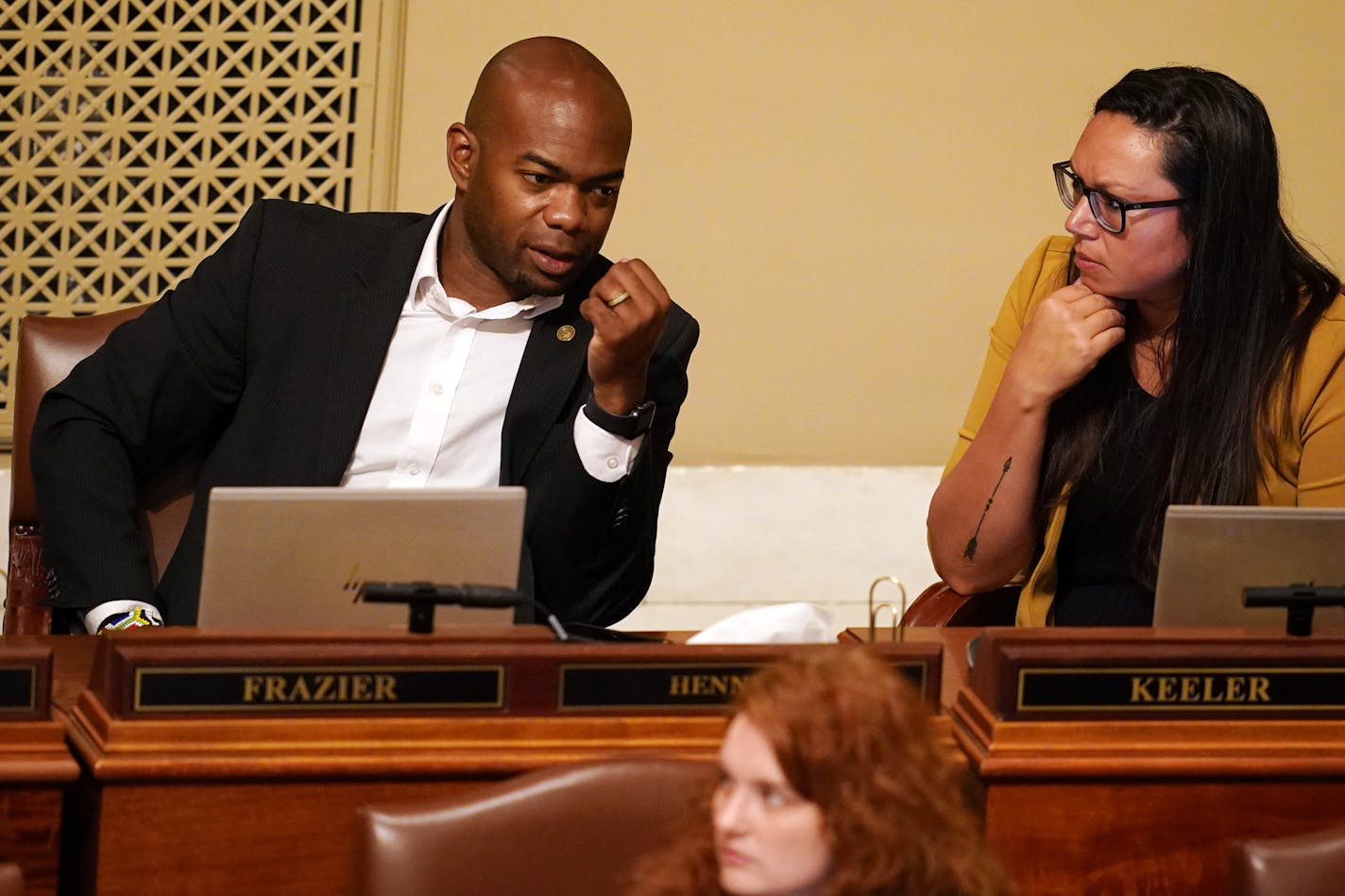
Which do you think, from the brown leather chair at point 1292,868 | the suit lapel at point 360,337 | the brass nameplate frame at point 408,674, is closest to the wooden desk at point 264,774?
the brass nameplate frame at point 408,674

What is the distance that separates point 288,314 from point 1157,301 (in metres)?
1.22

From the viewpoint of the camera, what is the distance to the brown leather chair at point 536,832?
1.42 metres

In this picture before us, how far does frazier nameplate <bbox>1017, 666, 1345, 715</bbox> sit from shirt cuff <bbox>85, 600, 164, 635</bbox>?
1188 mm

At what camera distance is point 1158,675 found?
1.81 metres

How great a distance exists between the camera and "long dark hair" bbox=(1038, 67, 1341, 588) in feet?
7.84

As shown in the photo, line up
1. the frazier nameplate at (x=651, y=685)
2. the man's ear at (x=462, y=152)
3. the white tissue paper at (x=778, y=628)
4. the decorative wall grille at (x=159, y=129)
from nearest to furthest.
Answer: the frazier nameplate at (x=651, y=685)
the white tissue paper at (x=778, y=628)
the man's ear at (x=462, y=152)
the decorative wall grille at (x=159, y=129)

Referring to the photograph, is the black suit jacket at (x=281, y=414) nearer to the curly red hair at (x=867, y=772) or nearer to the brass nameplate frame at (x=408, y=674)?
the brass nameplate frame at (x=408, y=674)

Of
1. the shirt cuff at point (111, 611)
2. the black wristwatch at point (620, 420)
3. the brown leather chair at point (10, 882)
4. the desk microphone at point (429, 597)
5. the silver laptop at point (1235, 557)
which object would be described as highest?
the black wristwatch at point (620, 420)

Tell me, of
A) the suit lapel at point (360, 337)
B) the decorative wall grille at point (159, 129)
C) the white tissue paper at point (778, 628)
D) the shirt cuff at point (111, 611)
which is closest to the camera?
the white tissue paper at point (778, 628)

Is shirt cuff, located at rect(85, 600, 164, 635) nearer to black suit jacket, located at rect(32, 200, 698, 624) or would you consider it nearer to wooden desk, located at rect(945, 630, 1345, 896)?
black suit jacket, located at rect(32, 200, 698, 624)

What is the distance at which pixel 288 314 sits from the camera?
257 cm

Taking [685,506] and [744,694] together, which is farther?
[685,506]

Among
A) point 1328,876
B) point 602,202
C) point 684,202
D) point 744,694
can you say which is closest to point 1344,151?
point 684,202

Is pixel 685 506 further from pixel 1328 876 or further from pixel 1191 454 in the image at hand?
pixel 1328 876
